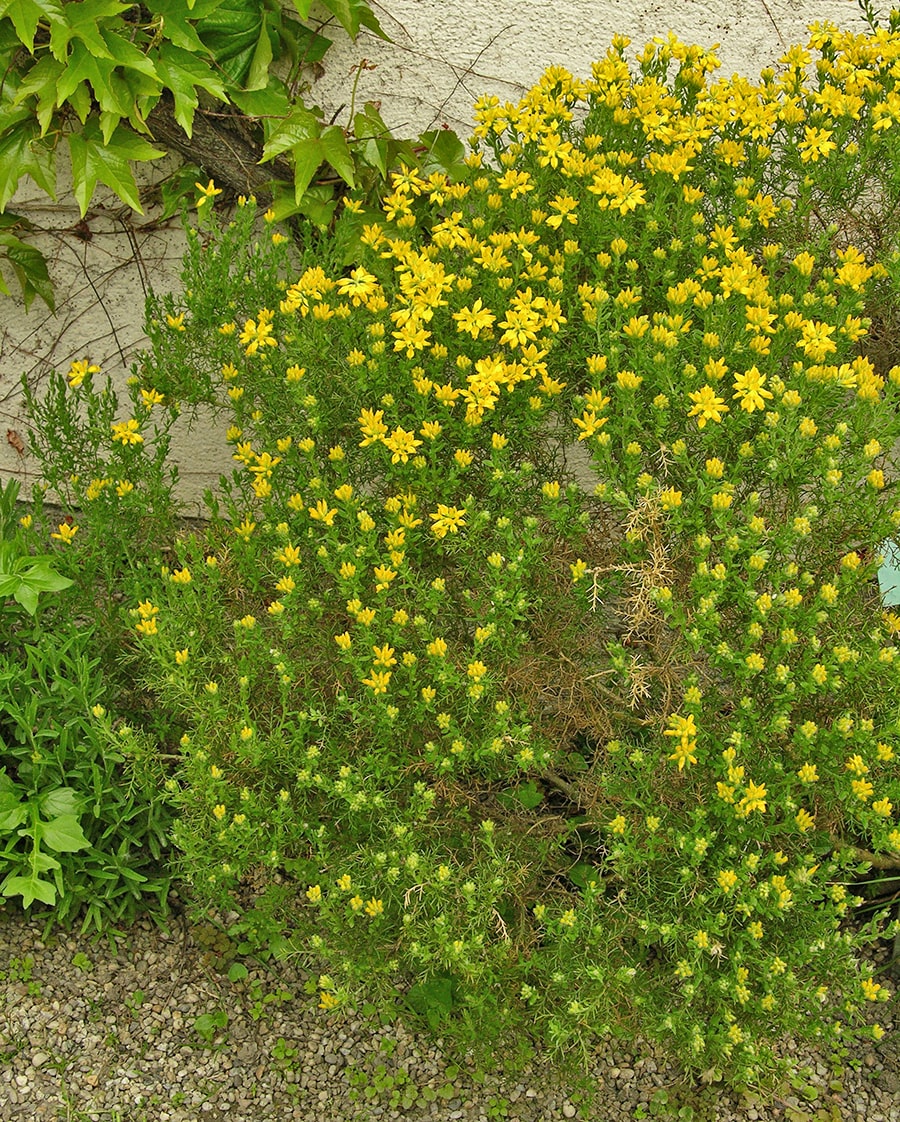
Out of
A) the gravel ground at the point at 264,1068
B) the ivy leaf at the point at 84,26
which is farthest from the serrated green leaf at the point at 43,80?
the gravel ground at the point at 264,1068

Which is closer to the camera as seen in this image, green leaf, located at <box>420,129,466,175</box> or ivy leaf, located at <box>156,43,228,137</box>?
ivy leaf, located at <box>156,43,228,137</box>

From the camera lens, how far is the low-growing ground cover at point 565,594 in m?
2.12

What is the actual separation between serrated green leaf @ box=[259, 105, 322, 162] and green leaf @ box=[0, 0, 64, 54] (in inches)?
23.7

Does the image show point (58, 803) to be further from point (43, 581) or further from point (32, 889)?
point (43, 581)

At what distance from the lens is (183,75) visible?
3033 mm

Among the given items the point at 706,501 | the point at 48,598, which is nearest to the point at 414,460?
the point at 706,501

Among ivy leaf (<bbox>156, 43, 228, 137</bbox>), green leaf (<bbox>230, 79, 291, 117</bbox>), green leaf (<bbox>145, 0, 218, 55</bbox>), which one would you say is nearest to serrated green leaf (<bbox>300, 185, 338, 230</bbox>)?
green leaf (<bbox>230, 79, 291, 117</bbox>)

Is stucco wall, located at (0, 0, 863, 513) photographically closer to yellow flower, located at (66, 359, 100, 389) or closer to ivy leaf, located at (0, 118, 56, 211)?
ivy leaf, located at (0, 118, 56, 211)

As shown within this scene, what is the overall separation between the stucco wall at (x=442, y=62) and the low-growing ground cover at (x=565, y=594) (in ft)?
1.87

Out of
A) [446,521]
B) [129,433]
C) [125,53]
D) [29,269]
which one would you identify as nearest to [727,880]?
[446,521]

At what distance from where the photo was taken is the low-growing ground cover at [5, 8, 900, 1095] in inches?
83.4

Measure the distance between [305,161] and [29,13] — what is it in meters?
0.75

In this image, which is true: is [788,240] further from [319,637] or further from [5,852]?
A: [5,852]

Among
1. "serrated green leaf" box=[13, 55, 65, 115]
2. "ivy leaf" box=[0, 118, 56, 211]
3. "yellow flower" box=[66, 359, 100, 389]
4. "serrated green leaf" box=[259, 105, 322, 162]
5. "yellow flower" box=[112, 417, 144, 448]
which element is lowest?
"yellow flower" box=[112, 417, 144, 448]
